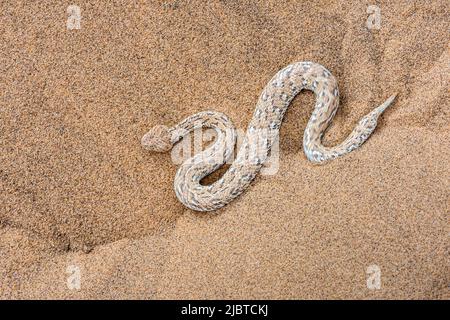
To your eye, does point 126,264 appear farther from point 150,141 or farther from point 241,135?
point 241,135

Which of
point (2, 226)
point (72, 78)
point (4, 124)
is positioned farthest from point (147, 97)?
point (2, 226)

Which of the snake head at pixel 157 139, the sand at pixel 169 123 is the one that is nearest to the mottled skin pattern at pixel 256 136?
the snake head at pixel 157 139

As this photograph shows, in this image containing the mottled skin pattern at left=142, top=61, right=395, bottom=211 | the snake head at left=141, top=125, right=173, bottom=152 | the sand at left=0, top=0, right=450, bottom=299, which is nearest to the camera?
the sand at left=0, top=0, right=450, bottom=299

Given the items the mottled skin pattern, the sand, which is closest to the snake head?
the mottled skin pattern

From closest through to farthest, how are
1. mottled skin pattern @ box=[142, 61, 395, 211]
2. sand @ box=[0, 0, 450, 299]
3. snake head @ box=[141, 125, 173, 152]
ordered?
sand @ box=[0, 0, 450, 299]
mottled skin pattern @ box=[142, 61, 395, 211]
snake head @ box=[141, 125, 173, 152]

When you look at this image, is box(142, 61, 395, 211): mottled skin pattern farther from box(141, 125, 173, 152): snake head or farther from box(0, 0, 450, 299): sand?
box(0, 0, 450, 299): sand

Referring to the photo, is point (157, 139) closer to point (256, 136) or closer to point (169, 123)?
point (169, 123)

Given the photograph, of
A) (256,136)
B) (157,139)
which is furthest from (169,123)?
(256,136)
